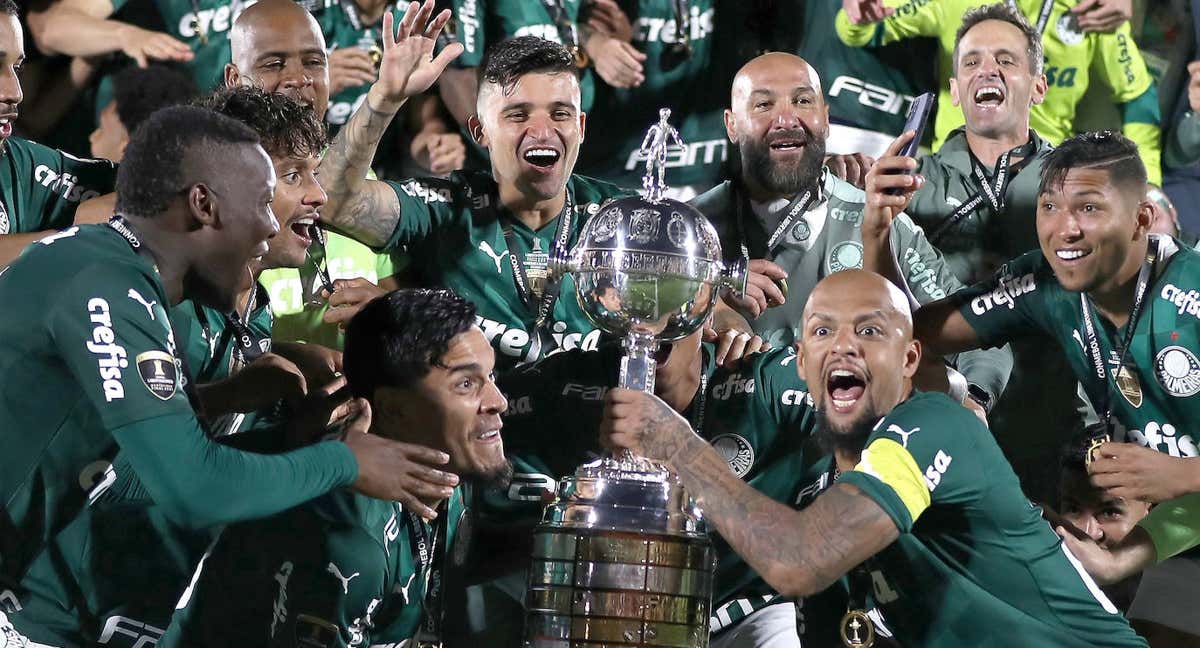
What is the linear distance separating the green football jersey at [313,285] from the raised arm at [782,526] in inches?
73.7

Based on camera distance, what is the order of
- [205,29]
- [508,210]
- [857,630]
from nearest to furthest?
[857,630] < [508,210] < [205,29]

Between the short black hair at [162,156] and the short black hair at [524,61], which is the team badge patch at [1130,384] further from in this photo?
the short black hair at [162,156]

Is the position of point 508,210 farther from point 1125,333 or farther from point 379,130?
point 1125,333

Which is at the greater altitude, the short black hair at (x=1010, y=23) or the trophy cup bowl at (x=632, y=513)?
the short black hair at (x=1010, y=23)

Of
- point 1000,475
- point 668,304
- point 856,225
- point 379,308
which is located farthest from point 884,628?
point 856,225

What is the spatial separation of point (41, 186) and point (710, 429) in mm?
1995

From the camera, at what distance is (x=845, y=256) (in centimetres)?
577

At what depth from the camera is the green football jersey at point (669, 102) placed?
22.6 feet

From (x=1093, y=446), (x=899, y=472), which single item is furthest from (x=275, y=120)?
(x=1093, y=446)

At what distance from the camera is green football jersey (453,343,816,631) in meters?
4.80

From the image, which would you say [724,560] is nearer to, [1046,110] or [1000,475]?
[1000,475]

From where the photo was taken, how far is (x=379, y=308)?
14.3 feet

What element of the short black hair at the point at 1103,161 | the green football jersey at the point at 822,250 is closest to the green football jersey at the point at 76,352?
the green football jersey at the point at 822,250

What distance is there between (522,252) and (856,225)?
3.88ft
